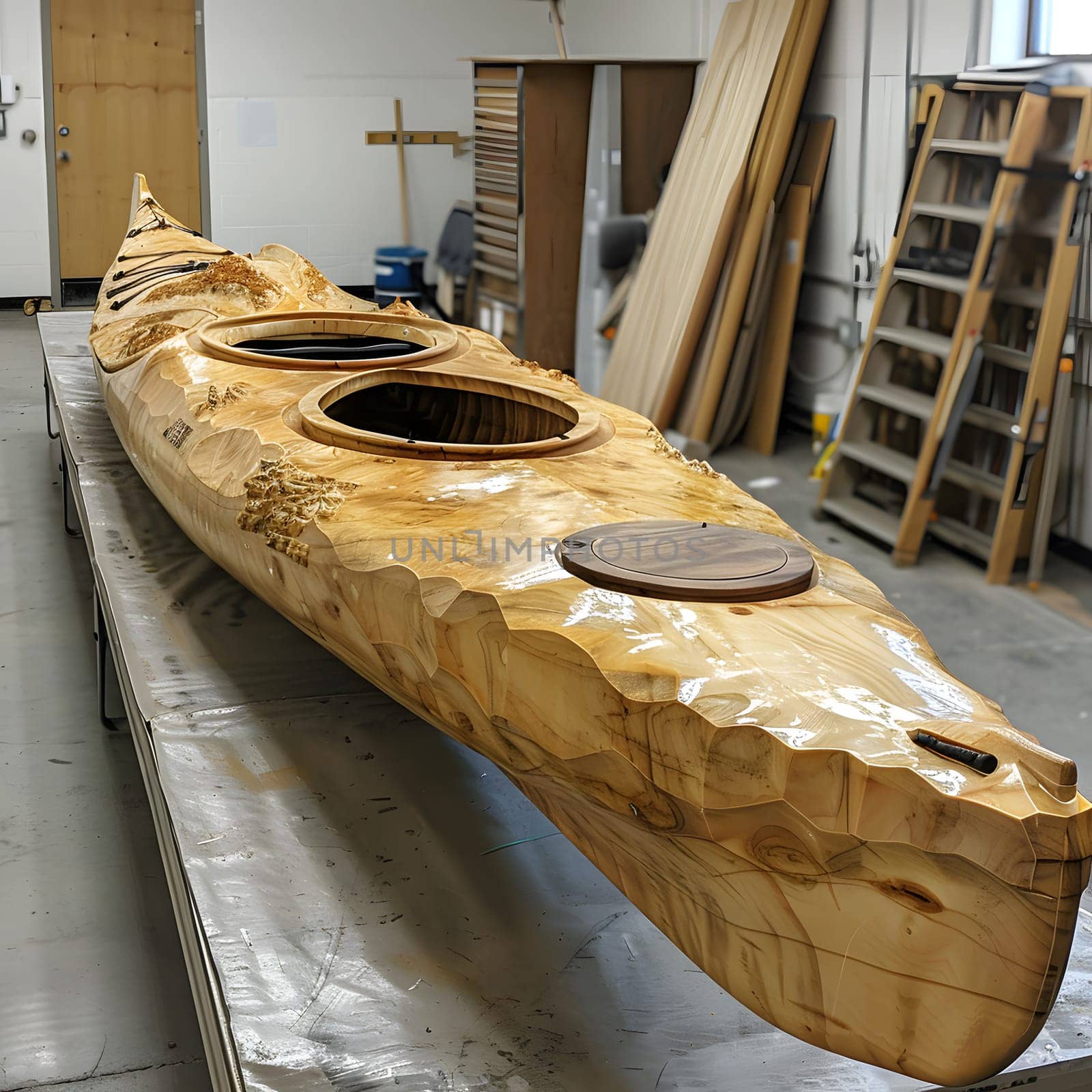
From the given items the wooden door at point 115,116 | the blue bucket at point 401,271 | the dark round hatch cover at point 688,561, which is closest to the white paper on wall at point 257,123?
the wooden door at point 115,116

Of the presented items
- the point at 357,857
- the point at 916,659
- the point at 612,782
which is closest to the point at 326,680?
the point at 357,857

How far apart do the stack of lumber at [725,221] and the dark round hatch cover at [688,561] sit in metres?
3.23

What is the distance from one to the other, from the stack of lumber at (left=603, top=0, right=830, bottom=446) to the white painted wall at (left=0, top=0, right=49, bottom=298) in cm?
396

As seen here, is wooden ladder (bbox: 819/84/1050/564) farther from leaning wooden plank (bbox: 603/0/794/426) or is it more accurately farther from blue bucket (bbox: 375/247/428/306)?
blue bucket (bbox: 375/247/428/306)

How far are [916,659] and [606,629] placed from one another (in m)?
0.35

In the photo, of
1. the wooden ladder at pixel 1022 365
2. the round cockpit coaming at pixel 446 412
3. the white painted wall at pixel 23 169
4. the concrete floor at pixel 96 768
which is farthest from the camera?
the white painted wall at pixel 23 169

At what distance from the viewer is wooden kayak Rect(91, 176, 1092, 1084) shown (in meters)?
1.07

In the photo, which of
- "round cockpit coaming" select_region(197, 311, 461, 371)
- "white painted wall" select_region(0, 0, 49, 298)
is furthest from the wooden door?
"round cockpit coaming" select_region(197, 311, 461, 371)

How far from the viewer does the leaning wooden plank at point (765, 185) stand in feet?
15.2

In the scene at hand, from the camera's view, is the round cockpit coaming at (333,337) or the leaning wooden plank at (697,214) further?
the leaning wooden plank at (697,214)

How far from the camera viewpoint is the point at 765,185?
4.68m

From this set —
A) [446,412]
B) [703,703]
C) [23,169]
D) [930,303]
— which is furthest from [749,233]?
[23,169]

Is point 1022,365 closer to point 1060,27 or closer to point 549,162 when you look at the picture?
point 1060,27

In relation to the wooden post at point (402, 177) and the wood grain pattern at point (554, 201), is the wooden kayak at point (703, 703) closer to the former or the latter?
the wood grain pattern at point (554, 201)
